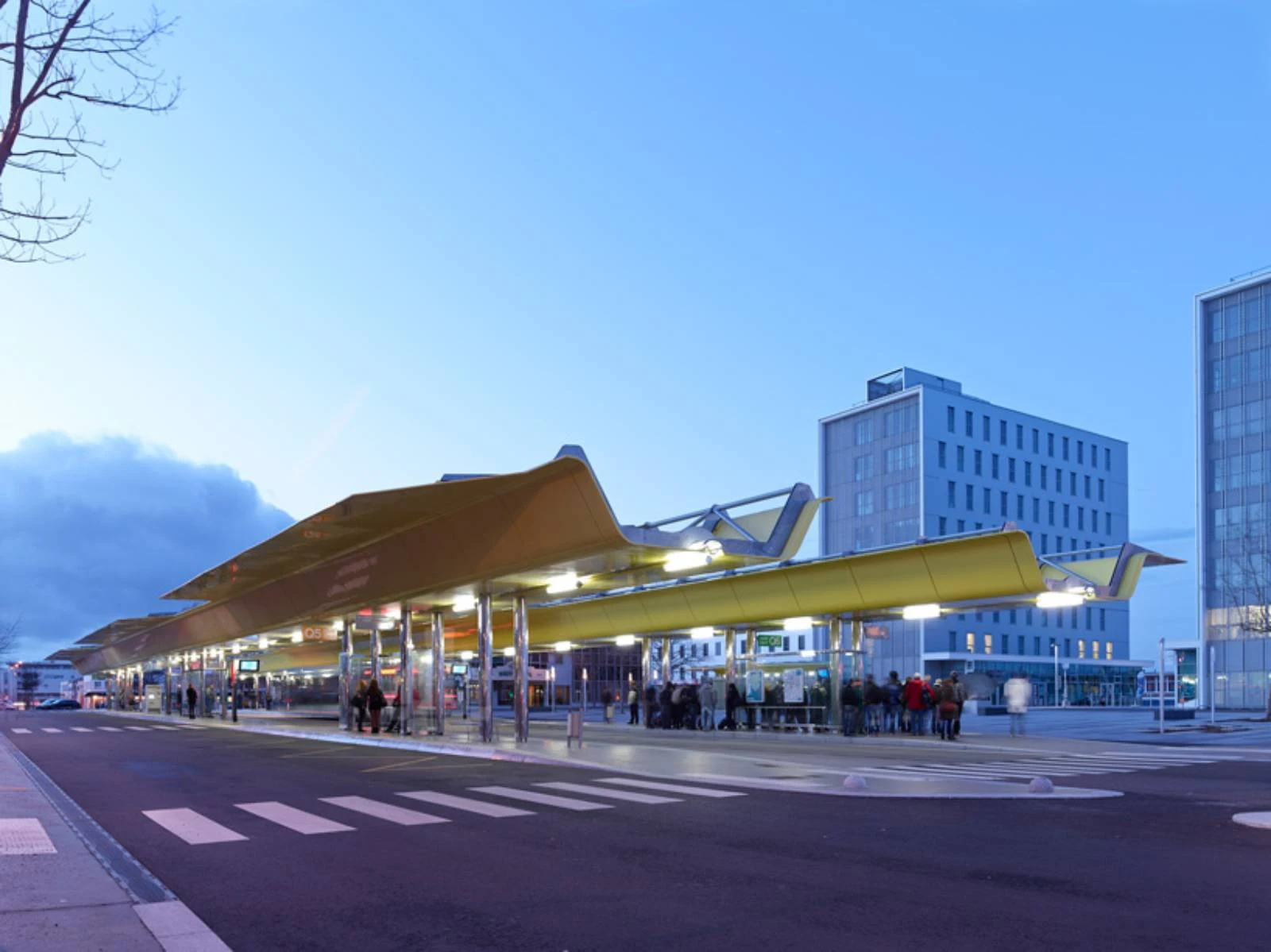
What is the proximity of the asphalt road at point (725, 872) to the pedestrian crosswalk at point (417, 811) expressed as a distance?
131 millimetres

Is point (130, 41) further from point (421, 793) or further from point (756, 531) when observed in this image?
point (756, 531)

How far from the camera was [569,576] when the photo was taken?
1146 inches

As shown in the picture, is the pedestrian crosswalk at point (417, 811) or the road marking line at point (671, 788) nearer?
the pedestrian crosswalk at point (417, 811)

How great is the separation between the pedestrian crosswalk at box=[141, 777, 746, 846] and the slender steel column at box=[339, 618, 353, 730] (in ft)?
77.2

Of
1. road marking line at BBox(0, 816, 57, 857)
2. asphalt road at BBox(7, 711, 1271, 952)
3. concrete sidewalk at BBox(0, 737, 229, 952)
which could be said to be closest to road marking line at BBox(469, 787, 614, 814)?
asphalt road at BBox(7, 711, 1271, 952)

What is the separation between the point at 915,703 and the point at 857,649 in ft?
9.84

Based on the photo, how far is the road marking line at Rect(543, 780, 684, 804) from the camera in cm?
1692

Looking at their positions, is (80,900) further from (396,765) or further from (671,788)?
(396,765)

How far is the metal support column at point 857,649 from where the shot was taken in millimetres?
37584

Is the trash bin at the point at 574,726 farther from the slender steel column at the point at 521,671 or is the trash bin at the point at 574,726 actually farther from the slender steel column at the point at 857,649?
the slender steel column at the point at 857,649

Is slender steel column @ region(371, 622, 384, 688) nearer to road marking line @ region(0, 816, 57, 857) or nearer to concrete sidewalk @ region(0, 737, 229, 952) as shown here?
road marking line @ region(0, 816, 57, 857)

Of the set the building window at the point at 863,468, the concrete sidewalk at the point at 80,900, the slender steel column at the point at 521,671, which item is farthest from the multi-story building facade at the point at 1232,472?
the concrete sidewalk at the point at 80,900

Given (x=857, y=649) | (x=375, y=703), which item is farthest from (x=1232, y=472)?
(x=375, y=703)

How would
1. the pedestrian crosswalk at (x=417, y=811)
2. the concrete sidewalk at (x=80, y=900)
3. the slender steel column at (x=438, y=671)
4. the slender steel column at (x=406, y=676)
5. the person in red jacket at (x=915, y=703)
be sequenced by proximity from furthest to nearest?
the slender steel column at (x=406, y=676) → the slender steel column at (x=438, y=671) → the person in red jacket at (x=915, y=703) → the pedestrian crosswalk at (x=417, y=811) → the concrete sidewalk at (x=80, y=900)
